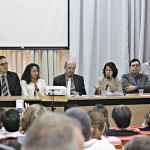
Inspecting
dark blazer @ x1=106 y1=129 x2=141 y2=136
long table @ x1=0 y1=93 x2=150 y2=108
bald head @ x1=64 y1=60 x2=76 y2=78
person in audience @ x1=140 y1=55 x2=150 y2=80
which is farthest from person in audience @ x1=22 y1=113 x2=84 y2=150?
person in audience @ x1=140 y1=55 x2=150 y2=80

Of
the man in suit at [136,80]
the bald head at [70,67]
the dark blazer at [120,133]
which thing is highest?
the bald head at [70,67]

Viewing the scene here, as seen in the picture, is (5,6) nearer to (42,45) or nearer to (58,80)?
(42,45)

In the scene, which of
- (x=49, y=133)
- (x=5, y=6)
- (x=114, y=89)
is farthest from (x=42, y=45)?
(x=49, y=133)

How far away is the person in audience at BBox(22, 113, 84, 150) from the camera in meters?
1.03

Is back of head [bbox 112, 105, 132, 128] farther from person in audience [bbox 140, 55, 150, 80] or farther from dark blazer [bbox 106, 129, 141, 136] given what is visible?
person in audience [bbox 140, 55, 150, 80]

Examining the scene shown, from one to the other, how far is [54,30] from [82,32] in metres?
0.60

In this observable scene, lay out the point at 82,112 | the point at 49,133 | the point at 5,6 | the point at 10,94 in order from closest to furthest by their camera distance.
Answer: the point at 49,133 → the point at 82,112 → the point at 10,94 → the point at 5,6

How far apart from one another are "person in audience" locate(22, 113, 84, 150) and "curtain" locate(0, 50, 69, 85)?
7.10m

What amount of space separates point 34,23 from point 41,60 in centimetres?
76

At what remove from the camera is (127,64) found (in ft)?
27.2

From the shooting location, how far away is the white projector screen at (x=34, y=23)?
8.00m

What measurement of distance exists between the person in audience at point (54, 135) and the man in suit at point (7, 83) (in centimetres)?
555

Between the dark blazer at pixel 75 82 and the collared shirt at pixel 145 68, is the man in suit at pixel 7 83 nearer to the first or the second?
the dark blazer at pixel 75 82

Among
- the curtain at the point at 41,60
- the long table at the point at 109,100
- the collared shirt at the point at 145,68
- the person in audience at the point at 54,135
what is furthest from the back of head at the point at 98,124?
the curtain at the point at 41,60
